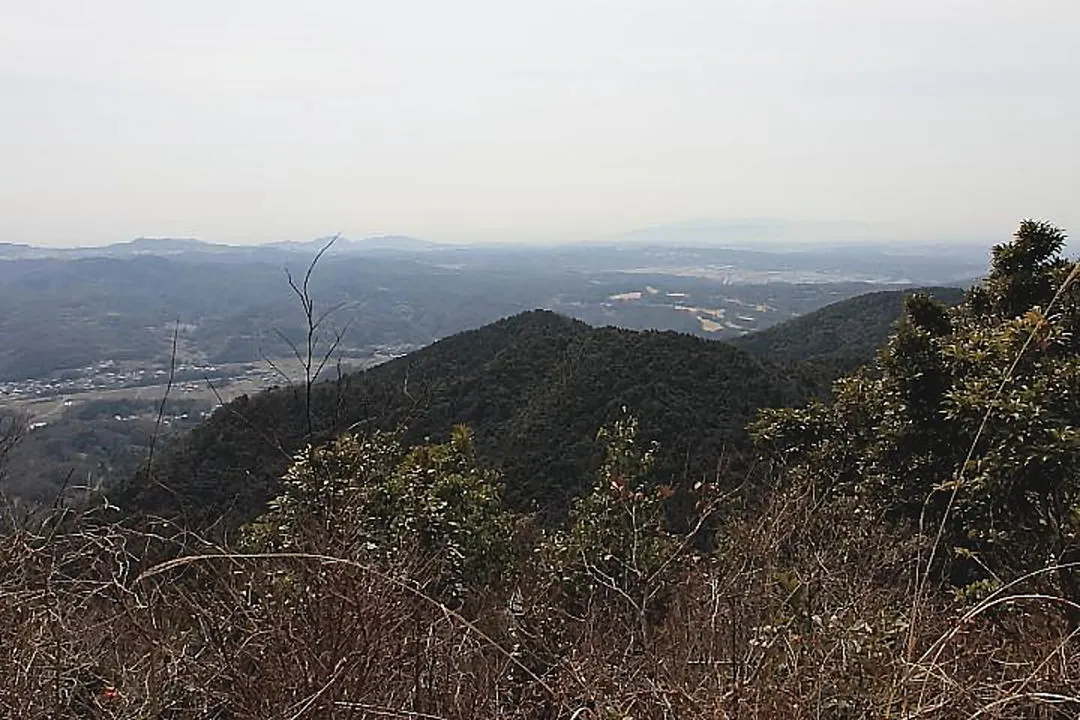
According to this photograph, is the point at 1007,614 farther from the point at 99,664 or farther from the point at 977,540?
the point at 99,664

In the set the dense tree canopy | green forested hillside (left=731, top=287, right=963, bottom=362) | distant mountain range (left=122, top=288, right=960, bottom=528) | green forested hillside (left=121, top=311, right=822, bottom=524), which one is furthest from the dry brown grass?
green forested hillside (left=731, top=287, right=963, bottom=362)

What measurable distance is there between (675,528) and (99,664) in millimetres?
5951

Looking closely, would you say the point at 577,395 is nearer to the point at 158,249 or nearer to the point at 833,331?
the point at 833,331

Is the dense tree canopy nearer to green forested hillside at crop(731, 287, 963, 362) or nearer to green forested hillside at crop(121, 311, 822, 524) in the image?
green forested hillside at crop(121, 311, 822, 524)

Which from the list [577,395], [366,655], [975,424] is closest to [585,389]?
[577,395]

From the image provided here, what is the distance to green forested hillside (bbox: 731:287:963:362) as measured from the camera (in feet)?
75.3

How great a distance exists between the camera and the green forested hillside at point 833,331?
22953mm

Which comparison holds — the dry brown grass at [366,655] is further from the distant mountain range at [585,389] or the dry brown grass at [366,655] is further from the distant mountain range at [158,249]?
the distant mountain range at [158,249]

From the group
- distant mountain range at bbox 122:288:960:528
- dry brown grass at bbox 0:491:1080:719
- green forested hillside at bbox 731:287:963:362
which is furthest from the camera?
green forested hillside at bbox 731:287:963:362

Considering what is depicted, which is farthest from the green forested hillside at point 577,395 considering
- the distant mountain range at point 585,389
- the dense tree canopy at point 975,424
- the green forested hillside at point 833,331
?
the green forested hillside at point 833,331

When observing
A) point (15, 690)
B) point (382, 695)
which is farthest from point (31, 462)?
point (382, 695)

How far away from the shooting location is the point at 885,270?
43406 mm

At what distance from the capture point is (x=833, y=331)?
25266 mm

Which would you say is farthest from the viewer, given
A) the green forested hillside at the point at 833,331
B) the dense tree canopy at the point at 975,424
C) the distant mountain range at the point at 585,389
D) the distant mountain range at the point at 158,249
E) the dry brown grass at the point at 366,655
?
the distant mountain range at the point at 158,249
